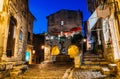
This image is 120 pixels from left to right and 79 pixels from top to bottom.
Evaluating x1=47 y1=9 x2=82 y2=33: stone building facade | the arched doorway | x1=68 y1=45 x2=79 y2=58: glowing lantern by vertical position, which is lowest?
x1=68 y1=45 x2=79 y2=58: glowing lantern

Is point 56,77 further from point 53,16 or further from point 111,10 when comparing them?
point 53,16

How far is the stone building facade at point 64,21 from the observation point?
31.3 metres

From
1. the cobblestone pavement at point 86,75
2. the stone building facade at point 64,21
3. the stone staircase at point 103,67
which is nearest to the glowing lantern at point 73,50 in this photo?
the stone building facade at point 64,21

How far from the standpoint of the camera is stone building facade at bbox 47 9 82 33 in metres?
31.3

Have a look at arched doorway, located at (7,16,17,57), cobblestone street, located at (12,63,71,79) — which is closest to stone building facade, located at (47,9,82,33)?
arched doorway, located at (7,16,17,57)

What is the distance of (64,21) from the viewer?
31.8 meters

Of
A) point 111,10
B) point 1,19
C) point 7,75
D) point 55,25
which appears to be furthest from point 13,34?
point 55,25

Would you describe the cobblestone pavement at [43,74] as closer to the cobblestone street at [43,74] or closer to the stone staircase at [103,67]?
the cobblestone street at [43,74]

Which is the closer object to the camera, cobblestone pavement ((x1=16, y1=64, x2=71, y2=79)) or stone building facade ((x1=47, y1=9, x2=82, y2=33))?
cobblestone pavement ((x1=16, y1=64, x2=71, y2=79))

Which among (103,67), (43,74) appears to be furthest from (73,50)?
(43,74)

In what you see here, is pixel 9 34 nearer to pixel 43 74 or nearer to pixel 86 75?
pixel 43 74

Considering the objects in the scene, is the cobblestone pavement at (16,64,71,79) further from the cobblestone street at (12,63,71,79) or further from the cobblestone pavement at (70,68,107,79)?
the cobblestone pavement at (70,68,107,79)

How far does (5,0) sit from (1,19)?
1558 millimetres

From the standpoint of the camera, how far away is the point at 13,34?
38.3ft
